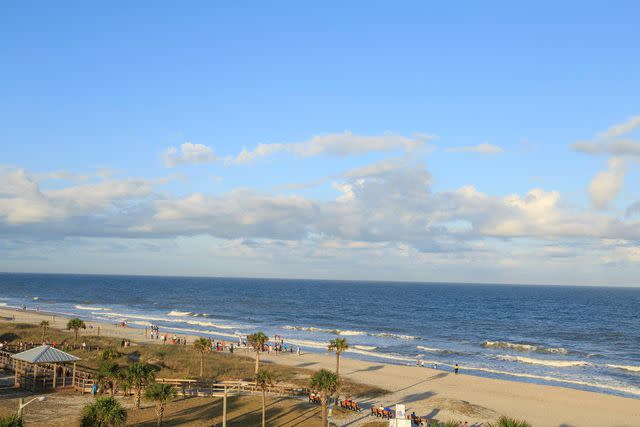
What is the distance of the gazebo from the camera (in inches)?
1387

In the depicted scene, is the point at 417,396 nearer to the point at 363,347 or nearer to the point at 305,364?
the point at 305,364

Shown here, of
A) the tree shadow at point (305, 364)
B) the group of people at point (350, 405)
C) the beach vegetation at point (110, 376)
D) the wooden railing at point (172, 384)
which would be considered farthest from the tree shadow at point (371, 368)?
the beach vegetation at point (110, 376)

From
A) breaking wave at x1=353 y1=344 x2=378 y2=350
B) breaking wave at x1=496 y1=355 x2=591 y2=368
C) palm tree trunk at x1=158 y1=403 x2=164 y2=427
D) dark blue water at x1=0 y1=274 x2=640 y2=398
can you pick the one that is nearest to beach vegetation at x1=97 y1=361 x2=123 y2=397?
palm tree trunk at x1=158 y1=403 x2=164 y2=427

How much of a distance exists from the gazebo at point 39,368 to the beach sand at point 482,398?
65.2 feet

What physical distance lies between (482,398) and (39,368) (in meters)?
33.0

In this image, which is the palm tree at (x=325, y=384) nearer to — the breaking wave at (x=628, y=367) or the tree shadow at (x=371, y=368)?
the tree shadow at (x=371, y=368)

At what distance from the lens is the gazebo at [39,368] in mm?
35219

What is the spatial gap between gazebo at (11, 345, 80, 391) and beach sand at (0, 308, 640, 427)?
65.2 feet

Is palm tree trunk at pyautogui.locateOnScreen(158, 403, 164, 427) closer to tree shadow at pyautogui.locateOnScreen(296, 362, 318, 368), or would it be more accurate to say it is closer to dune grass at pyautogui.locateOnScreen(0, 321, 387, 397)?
dune grass at pyautogui.locateOnScreen(0, 321, 387, 397)

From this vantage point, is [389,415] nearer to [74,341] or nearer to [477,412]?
[477,412]

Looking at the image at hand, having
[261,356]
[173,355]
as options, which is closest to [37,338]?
[173,355]

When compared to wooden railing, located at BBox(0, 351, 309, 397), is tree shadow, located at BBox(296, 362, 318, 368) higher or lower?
lower

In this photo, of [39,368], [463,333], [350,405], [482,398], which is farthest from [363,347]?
[39,368]

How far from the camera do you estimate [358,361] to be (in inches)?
2307
